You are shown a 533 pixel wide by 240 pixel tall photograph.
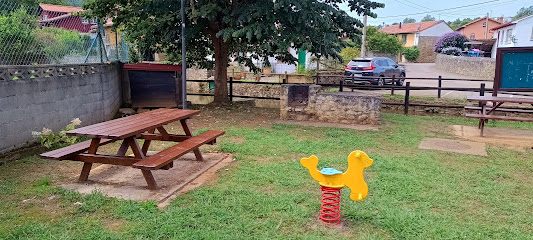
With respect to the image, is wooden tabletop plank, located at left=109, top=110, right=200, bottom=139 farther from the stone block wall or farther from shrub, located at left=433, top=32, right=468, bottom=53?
shrub, located at left=433, top=32, right=468, bottom=53

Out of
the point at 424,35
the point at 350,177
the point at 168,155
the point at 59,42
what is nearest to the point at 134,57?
the point at 59,42

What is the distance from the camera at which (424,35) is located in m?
57.1

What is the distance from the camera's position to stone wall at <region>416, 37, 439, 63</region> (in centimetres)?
5169

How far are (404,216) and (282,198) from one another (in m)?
1.33

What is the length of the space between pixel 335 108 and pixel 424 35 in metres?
52.9

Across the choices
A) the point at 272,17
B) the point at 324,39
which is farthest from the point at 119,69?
the point at 324,39

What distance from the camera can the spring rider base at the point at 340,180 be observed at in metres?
3.85

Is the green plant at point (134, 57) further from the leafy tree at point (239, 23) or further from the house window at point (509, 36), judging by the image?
the house window at point (509, 36)

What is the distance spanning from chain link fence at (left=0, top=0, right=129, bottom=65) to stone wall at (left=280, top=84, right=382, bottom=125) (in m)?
4.55

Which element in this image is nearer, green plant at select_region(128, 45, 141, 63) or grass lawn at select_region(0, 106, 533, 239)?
grass lawn at select_region(0, 106, 533, 239)

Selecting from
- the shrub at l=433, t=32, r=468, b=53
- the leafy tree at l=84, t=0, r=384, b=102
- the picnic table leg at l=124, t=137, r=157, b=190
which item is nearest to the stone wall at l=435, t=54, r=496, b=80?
the shrub at l=433, t=32, r=468, b=53

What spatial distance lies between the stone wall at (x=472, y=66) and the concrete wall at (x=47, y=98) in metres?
24.4

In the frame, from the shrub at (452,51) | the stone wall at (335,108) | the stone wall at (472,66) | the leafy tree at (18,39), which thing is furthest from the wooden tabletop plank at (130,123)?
the shrub at (452,51)

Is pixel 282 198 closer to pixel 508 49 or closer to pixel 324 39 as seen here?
pixel 324 39
